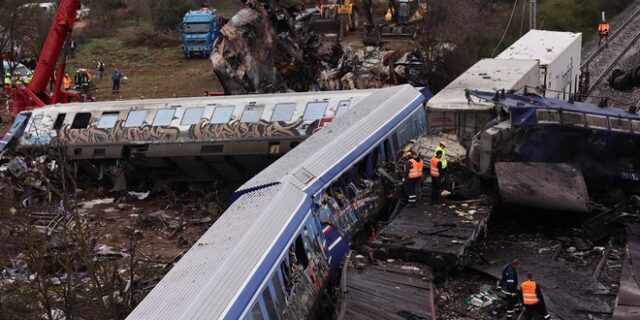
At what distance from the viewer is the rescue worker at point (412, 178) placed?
14984 millimetres

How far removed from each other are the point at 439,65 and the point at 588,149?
1225 cm

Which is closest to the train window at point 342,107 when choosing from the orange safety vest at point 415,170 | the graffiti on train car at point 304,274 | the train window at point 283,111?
the train window at point 283,111

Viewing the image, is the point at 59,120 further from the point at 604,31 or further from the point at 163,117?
the point at 604,31

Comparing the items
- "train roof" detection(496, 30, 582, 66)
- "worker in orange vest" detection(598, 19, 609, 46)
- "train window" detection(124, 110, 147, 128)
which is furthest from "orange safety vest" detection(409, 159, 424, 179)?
"worker in orange vest" detection(598, 19, 609, 46)

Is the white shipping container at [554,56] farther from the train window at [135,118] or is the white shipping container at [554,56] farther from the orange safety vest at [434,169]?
the train window at [135,118]

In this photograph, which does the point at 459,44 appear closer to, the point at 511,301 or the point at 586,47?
the point at 586,47

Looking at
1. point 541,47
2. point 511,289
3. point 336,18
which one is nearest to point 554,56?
point 541,47

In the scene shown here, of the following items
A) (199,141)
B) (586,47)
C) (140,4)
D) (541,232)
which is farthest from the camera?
(140,4)

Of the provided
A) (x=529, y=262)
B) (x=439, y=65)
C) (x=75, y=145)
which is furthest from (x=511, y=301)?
(x=439, y=65)

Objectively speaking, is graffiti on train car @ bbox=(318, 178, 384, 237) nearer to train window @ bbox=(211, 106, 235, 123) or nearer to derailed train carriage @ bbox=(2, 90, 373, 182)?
derailed train carriage @ bbox=(2, 90, 373, 182)

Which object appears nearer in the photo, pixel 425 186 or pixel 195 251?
pixel 195 251

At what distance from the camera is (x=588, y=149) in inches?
609

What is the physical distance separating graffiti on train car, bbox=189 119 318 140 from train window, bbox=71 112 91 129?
119 inches

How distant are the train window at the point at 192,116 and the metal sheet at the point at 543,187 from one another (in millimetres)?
7843
